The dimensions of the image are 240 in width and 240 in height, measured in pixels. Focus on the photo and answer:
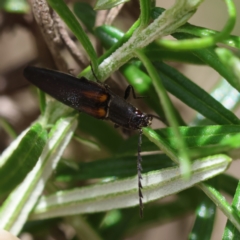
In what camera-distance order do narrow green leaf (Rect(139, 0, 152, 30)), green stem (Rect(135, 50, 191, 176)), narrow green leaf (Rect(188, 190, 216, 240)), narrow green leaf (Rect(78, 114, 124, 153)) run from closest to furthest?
1. green stem (Rect(135, 50, 191, 176))
2. narrow green leaf (Rect(139, 0, 152, 30))
3. narrow green leaf (Rect(188, 190, 216, 240))
4. narrow green leaf (Rect(78, 114, 124, 153))

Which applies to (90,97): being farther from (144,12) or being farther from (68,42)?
(144,12)

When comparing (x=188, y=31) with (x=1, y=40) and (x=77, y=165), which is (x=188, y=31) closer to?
(x=77, y=165)

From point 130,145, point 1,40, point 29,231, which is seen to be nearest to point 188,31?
point 130,145

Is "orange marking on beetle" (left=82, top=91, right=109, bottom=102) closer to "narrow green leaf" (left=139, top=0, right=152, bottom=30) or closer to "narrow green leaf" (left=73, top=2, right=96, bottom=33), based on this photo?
"narrow green leaf" (left=73, top=2, right=96, bottom=33)

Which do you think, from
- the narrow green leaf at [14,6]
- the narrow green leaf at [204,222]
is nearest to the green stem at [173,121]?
the narrow green leaf at [204,222]

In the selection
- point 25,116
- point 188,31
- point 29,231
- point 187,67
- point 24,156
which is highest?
point 187,67

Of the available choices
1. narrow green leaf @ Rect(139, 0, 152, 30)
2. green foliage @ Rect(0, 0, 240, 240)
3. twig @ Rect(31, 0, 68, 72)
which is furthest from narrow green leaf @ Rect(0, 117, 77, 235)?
narrow green leaf @ Rect(139, 0, 152, 30)

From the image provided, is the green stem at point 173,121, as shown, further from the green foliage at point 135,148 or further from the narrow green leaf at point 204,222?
the narrow green leaf at point 204,222

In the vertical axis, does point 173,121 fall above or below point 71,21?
below

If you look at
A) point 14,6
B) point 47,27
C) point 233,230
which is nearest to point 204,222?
point 233,230
